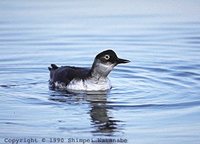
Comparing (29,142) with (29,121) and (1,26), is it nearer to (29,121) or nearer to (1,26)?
(29,121)

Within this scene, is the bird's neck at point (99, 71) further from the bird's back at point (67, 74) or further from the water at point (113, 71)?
the water at point (113, 71)

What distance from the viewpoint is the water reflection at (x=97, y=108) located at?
45.8ft

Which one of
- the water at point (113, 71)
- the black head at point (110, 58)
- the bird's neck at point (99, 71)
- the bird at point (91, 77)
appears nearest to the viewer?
the water at point (113, 71)

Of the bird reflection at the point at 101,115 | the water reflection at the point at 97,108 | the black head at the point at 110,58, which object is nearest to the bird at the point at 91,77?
the black head at the point at 110,58

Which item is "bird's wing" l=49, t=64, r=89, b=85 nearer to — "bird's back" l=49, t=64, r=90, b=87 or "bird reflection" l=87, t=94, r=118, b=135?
"bird's back" l=49, t=64, r=90, b=87

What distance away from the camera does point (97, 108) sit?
15758 mm

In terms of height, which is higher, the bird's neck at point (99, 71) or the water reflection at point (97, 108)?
the bird's neck at point (99, 71)

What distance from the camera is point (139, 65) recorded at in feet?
65.4

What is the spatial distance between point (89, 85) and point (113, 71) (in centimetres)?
217

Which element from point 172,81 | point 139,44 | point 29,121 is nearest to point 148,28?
point 139,44

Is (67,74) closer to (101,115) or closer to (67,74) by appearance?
(67,74)

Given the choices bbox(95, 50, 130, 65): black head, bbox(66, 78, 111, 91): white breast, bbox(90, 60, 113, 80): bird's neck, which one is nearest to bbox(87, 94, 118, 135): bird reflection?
bbox(66, 78, 111, 91): white breast

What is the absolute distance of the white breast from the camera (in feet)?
58.3

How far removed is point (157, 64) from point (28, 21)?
6304mm
